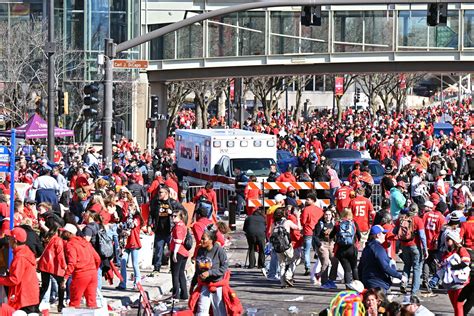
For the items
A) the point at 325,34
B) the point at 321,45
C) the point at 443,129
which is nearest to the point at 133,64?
the point at 321,45

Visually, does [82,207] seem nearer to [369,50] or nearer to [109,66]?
[109,66]

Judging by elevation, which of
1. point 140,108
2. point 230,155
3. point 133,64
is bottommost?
point 230,155

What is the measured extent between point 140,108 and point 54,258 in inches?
1460

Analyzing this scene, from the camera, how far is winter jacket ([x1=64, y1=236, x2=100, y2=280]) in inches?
686

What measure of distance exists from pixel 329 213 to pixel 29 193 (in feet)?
27.3

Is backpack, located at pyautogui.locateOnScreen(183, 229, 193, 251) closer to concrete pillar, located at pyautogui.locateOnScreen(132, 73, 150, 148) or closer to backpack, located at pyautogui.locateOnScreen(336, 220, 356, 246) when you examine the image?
backpack, located at pyautogui.locateOnScreen(336, 220, 356, 246)

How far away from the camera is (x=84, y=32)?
168 feet

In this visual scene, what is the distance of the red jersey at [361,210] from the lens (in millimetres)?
24347

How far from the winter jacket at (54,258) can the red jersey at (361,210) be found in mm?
7774

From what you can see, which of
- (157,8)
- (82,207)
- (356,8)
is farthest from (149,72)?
(82,207)

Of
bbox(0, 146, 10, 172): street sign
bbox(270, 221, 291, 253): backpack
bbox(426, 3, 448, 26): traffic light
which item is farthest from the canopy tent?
bbox(0, 146, 10, 172): street sign

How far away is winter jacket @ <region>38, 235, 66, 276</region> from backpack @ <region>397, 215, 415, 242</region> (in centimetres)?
588

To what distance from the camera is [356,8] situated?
2112 inches

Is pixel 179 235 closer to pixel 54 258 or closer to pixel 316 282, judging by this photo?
pixel 54 258
